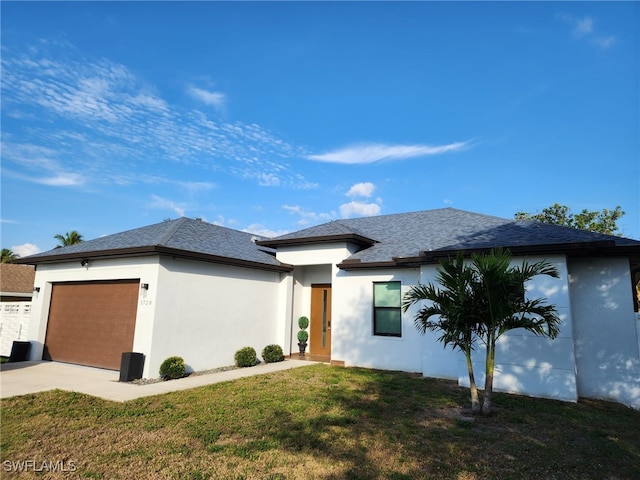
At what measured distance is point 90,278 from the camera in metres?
11.7

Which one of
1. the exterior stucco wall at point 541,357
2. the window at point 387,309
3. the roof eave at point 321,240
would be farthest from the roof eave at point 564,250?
the roof eave at point 321,240

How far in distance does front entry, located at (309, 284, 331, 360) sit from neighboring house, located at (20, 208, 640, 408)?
47 mm

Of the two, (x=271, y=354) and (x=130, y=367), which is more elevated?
(x=130, y=367)

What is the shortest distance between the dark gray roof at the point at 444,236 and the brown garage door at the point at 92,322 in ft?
17.8

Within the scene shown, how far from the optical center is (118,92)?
38.8 ft

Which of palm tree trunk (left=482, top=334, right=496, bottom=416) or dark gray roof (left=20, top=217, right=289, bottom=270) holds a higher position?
dark gray roof (left=20, top=217, right=289, bottom=270)

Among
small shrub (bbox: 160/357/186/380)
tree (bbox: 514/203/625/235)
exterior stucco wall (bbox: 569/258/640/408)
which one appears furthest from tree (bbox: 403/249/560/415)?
tree (bbox: 514/203/625/235)

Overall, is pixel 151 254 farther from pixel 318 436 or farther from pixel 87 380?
pixel 318 436

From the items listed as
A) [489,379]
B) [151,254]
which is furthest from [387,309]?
[151,254]

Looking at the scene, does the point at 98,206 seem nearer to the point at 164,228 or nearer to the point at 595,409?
the point at 164,228

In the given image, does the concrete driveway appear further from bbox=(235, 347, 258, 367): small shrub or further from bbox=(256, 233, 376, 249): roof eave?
bbox=(256, 233, 376, 249): roof eave

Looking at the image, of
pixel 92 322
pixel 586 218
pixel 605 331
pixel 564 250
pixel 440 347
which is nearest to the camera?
pixel 564 250

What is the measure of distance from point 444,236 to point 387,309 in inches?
126

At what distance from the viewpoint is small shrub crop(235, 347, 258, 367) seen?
11.7 m
